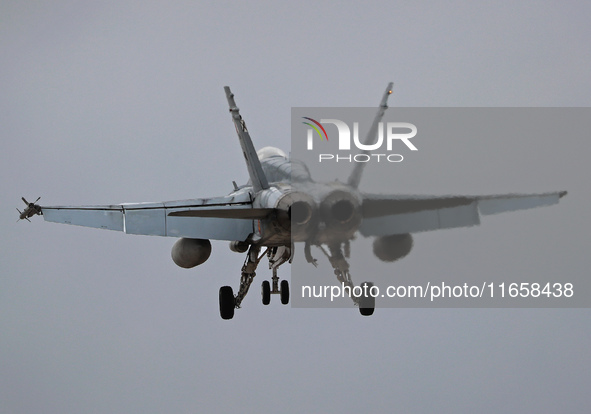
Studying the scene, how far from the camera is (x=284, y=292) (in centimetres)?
3275

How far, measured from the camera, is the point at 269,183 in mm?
27906

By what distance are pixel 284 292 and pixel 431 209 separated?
30.0ft

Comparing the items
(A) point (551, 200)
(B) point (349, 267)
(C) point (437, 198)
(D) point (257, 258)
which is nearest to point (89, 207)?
(D) point (257, 258)

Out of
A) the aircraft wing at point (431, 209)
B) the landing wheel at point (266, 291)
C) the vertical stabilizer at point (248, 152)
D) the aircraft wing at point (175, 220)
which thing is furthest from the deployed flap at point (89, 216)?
the landing wheel at point (266, 291)

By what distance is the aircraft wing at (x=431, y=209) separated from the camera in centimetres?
2452

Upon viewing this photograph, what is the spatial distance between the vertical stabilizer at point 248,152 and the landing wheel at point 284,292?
588cm

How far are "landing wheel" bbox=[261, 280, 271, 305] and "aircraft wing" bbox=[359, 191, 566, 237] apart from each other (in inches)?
340

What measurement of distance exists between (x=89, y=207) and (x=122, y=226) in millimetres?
1292

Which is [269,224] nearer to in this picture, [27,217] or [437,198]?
[437,198]

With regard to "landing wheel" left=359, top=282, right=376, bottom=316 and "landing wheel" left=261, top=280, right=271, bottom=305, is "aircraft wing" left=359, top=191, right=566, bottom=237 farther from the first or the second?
"landing wheel" left=261, top=280, right=271, bottom=305

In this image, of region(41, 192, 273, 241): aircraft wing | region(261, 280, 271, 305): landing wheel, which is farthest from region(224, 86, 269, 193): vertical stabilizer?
region(261, 280, 271, 305): landing wheel

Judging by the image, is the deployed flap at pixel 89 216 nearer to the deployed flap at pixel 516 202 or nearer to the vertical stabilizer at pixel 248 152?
the vertical stabilizer at pixel 248 152

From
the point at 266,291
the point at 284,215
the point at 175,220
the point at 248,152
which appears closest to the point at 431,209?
the point at 284,215

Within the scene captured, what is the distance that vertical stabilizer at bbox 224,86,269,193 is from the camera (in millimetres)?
26953
